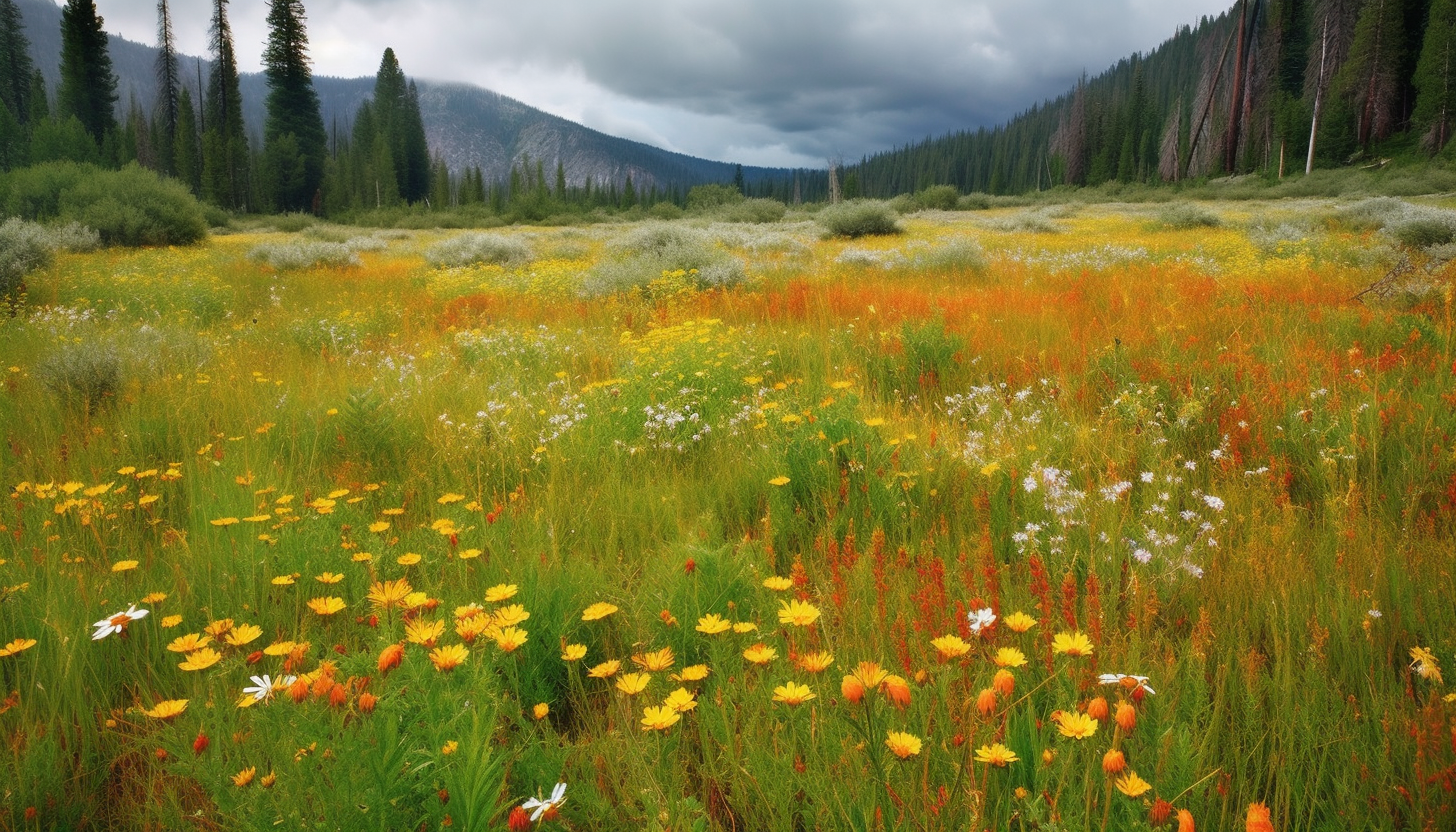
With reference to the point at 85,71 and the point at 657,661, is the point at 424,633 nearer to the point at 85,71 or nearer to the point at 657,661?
the point at 657,661

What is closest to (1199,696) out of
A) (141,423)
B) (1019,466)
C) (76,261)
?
(1019,466)

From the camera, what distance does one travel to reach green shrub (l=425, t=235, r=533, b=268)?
14834 millimetres

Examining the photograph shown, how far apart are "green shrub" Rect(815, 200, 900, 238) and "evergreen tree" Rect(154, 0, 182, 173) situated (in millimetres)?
Answer: 54171

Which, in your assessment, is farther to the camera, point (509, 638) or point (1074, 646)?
point (509, 638)

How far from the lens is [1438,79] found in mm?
36406

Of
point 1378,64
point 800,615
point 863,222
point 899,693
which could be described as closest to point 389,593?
point 800,615

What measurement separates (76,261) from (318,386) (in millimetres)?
12530

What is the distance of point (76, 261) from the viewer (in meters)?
12.5

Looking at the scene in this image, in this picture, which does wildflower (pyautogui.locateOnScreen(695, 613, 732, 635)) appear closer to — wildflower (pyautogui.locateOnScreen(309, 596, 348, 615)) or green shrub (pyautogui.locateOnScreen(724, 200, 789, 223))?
wildflower (pyautogui.locateOnScreen(309, 596, 348, 615))

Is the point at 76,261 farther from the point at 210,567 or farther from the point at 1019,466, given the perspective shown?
the point at 1019,466

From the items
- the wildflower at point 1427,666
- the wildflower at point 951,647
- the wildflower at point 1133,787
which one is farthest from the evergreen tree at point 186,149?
the wildflower at point 1427,666

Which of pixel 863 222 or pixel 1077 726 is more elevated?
pixel 863 222

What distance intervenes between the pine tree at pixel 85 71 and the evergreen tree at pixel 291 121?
1352 cm

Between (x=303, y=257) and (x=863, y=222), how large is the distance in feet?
48.9
